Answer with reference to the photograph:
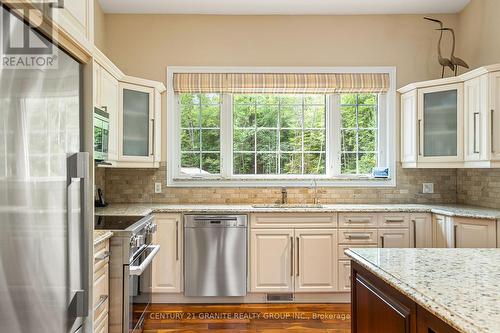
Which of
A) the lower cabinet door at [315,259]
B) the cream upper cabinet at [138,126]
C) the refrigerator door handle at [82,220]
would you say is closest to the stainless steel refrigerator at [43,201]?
the refrigerator door handle at [82,220]

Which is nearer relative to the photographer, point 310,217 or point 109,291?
point 109,291

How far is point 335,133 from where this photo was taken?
4.08 metres

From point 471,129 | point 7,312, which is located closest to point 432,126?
point 471,129

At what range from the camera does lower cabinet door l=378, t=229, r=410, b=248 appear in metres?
3.45

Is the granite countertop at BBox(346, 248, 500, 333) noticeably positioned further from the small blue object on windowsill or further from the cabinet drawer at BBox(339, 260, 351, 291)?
the small blue object on windowsill

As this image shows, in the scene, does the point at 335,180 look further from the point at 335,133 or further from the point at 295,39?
the point at 295,39

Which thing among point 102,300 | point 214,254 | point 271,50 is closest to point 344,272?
point 214,254

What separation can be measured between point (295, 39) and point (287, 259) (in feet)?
7.88

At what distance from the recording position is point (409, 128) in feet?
12.5

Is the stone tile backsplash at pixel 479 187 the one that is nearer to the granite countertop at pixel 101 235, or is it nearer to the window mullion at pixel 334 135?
the window mullion at pixel 334 135

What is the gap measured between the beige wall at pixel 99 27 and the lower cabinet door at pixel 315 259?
2836 millimetres

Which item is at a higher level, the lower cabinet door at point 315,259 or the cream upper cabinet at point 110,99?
the cream upper cabinet at point 110,99

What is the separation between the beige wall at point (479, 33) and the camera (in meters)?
3.41
